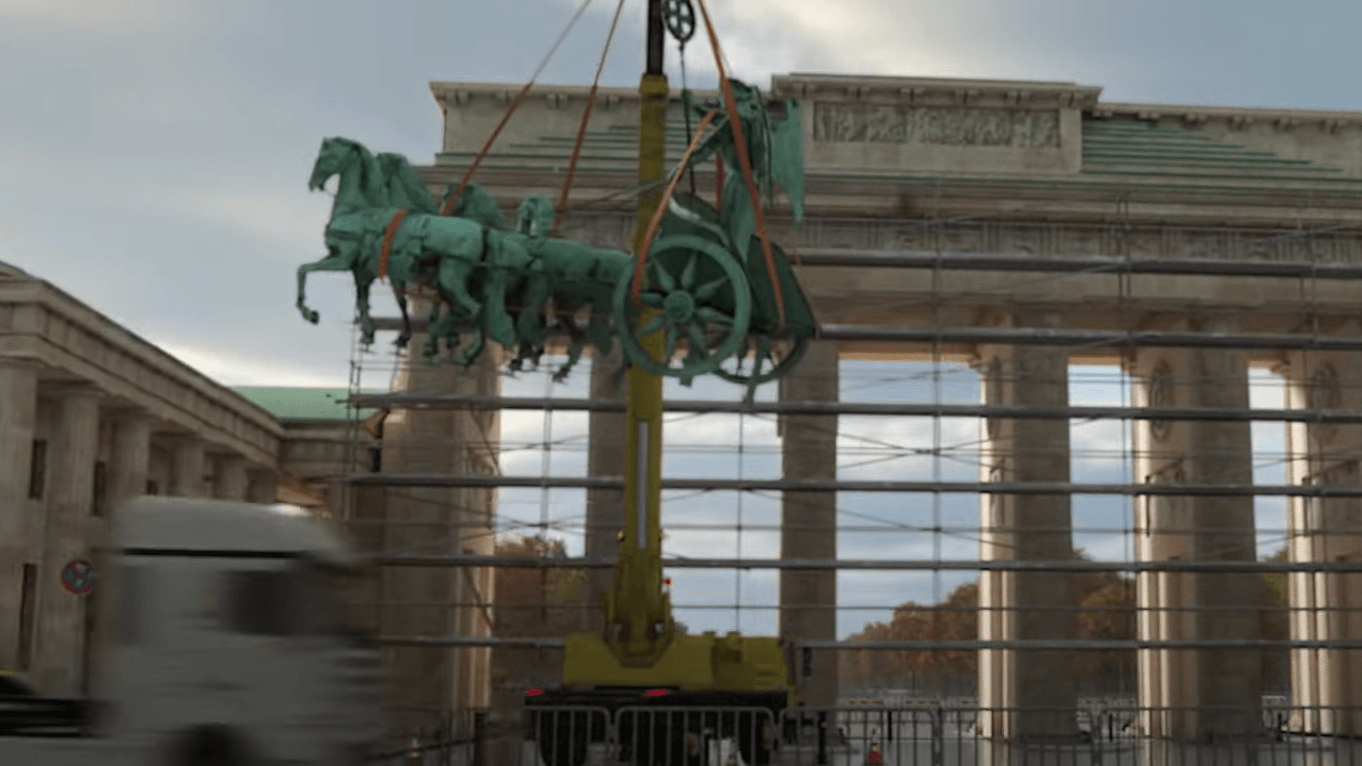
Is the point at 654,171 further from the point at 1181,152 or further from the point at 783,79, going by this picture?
the point at 1181,152

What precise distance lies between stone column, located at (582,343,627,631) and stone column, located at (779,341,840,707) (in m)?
3.51

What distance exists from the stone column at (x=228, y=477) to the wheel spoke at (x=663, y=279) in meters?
23.0

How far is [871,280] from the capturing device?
121 ft

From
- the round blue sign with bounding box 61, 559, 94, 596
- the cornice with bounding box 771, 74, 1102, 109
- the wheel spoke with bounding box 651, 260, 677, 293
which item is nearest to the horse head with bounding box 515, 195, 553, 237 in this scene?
the wheel spoke with bounding box 651, 260, 677, 293

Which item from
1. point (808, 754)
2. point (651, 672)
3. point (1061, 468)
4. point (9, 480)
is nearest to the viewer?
point (651, 672)

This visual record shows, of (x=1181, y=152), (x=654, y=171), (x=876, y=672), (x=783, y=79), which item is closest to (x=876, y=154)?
(x=783, y=79)

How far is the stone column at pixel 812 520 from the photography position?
35.0m

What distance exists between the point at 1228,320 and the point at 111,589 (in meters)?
30.0

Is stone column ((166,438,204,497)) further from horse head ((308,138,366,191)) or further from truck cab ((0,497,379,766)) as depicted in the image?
truck cab ((0,497,379,766))

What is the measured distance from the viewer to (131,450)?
33312 millimetres

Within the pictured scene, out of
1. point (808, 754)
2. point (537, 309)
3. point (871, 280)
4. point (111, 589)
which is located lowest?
point (808, 754)

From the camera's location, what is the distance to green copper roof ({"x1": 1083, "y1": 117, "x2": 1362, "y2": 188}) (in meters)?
37.1

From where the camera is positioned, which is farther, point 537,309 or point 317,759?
point 537,309

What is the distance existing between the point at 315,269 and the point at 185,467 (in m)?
17.2
